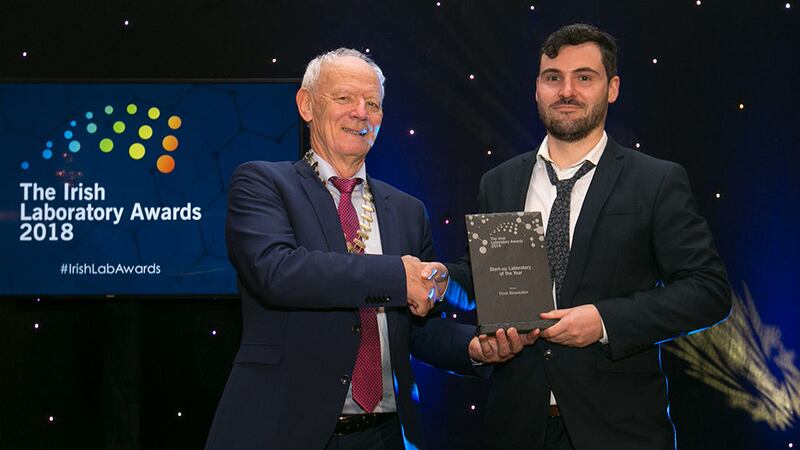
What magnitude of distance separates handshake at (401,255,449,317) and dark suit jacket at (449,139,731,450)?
35cm

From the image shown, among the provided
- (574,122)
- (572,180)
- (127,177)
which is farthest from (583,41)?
(127,177)

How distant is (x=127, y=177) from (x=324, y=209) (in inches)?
79.9

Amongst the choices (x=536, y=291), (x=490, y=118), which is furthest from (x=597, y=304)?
(x=490, y=118)

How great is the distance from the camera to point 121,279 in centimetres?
405

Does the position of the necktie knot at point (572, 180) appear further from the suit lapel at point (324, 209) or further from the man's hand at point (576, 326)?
the suit lapel at point (324, 209)

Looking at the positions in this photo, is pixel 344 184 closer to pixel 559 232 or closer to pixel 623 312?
pixel 559 232

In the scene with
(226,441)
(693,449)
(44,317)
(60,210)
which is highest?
(60,210)

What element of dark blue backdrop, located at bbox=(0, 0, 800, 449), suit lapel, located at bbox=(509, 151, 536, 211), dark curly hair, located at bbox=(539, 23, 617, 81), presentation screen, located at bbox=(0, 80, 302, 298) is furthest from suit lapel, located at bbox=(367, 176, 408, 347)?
dark blue backdrop, located at bbox=(0, 0, 800, 449)

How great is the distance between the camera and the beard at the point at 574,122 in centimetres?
254

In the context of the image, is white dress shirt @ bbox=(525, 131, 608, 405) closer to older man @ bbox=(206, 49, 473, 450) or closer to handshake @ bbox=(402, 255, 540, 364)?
handshake @ bbox=(402, 255, 540, 364)

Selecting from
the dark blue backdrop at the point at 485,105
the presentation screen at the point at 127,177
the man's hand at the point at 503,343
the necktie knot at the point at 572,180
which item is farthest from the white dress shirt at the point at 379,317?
the dark blue backdrop at the point at 485,105

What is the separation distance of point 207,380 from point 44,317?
35.7 inches

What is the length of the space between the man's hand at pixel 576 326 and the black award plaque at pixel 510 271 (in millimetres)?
24

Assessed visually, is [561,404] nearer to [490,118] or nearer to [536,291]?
[536,291]
